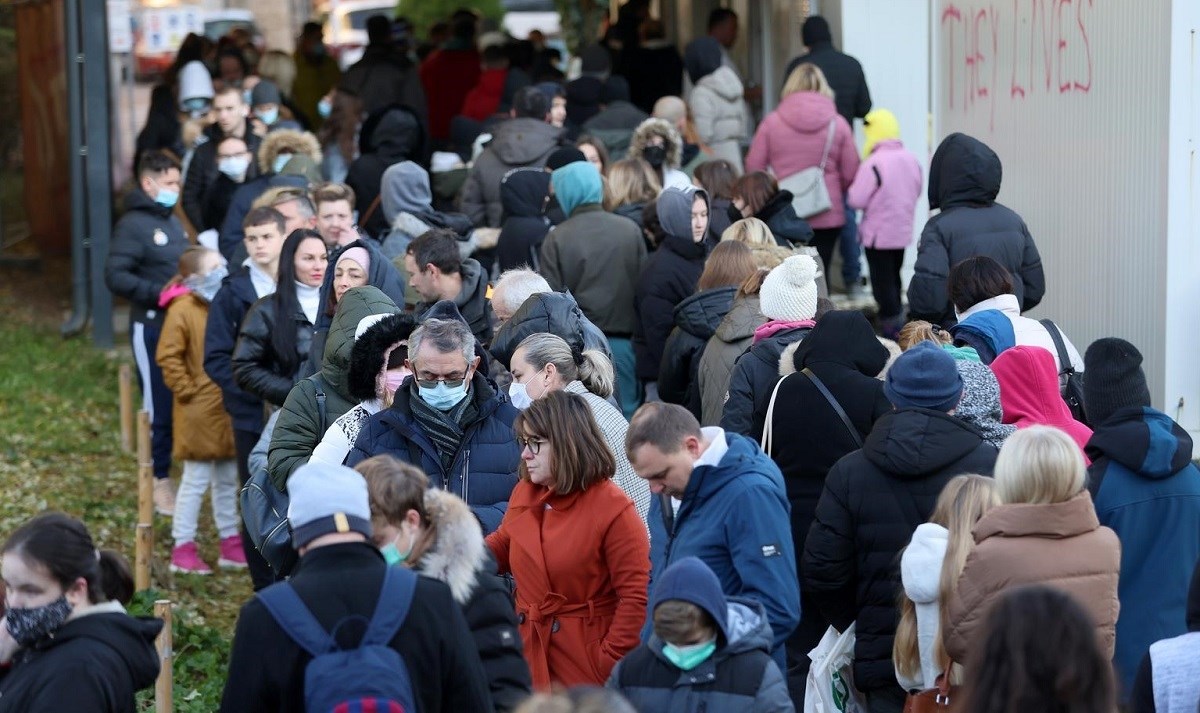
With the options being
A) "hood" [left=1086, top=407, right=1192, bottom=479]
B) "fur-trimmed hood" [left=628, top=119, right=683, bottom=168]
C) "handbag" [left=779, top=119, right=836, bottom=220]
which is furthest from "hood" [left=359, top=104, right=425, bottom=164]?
"hood" [left=1086, top=407, right=1192, bottom=479]

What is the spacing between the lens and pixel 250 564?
8359 millimetres

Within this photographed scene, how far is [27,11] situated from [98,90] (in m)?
3.24

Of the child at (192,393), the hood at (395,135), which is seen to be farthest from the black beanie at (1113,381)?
the hood at (395,135)

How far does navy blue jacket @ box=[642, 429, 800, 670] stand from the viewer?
197 inches

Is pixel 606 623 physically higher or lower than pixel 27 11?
lower

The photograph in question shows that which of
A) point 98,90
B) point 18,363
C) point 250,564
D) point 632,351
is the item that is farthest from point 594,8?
point 250,564

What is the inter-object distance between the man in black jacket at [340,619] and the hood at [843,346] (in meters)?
2.55

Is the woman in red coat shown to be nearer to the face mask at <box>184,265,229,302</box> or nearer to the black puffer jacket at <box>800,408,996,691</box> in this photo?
the black puffer jacket at <box>800,408,996,691</box>

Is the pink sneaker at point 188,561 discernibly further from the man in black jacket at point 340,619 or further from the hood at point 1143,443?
the man in black jacket at point 340,619

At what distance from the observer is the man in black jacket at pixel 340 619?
3842 mm

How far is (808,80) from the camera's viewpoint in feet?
39.6

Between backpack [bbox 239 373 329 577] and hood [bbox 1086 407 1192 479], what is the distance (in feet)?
9.51

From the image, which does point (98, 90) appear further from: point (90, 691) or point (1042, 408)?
point (90, 691)

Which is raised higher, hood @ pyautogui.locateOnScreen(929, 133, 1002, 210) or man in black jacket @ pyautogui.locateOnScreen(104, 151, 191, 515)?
hood @ pyautogui.locateOnScreen(929, 133, 1002, 210)
